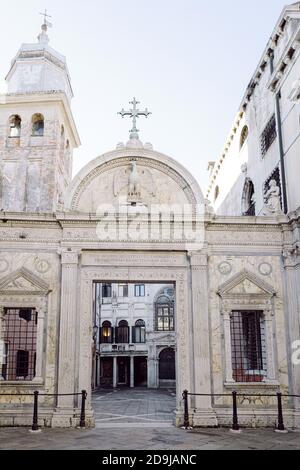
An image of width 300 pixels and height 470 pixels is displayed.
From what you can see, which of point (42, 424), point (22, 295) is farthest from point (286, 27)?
point (42, 424)

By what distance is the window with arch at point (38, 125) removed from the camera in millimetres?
27078

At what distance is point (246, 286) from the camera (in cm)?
1420

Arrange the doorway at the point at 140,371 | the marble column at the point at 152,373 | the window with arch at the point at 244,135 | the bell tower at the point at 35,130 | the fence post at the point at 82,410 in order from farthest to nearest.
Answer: the doorway at the point at 140,371 < the marble column at the point at 152,373 < the bell tower at the point at 35,130 < the window with arch at the point at 244,135 < the fence post at the point at 82,410

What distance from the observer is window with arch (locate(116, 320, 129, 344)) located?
4303 cm

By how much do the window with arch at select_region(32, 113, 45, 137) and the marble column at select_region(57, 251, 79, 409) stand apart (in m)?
15.1

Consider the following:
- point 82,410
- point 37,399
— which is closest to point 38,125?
point 37,399

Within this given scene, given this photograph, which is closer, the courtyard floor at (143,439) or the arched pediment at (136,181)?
the courtyard floor at (143,439)

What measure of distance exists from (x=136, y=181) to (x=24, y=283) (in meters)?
4.57

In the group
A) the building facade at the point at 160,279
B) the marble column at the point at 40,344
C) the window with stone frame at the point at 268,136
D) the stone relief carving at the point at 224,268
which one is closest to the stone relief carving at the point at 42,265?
the building facade at the point at 160,279

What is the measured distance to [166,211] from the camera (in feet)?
48.2

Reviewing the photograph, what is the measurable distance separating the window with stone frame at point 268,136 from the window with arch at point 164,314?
26.3m

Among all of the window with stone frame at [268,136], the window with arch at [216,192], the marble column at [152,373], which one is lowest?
the marble column at [152,373]

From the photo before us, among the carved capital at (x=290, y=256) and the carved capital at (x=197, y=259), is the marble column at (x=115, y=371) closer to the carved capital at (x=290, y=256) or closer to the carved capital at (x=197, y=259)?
the carved capital at (x=197, y=259)

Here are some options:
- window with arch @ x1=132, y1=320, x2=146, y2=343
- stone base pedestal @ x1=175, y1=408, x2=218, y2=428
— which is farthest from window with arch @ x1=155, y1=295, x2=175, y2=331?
stone base pedestal @ x1=175, y1=408, x2=218, y2=428
